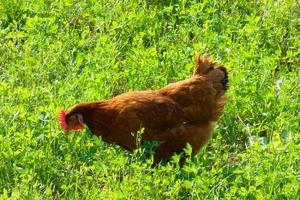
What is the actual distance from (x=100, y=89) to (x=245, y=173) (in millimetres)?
1708

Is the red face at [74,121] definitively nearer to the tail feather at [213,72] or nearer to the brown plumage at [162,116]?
the brown plumage at [162,116]

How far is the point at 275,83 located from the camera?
655 cm

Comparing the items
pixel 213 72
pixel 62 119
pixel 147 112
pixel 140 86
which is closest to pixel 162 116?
pixel 147 112

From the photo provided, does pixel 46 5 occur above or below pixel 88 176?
above

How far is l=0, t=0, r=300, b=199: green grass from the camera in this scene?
5000 millimetres

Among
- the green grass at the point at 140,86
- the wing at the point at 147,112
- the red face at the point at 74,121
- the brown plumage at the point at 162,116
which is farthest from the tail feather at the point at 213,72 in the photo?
the red face at the point at 74,121

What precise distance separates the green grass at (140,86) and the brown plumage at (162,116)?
15 centimetres

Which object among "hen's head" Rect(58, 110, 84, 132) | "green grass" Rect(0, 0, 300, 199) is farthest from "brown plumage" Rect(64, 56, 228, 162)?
"green grass" Rect(0, 0, 300, 199)

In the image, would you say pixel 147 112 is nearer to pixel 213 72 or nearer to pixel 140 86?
pixel 213 72

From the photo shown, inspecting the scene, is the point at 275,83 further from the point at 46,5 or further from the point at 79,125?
the point at 46,5

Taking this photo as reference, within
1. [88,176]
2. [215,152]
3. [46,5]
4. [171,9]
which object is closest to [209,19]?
[171,9]

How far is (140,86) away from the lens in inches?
253

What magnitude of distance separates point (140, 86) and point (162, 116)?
999 millimetres

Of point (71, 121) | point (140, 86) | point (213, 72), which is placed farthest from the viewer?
point (140, 86)
